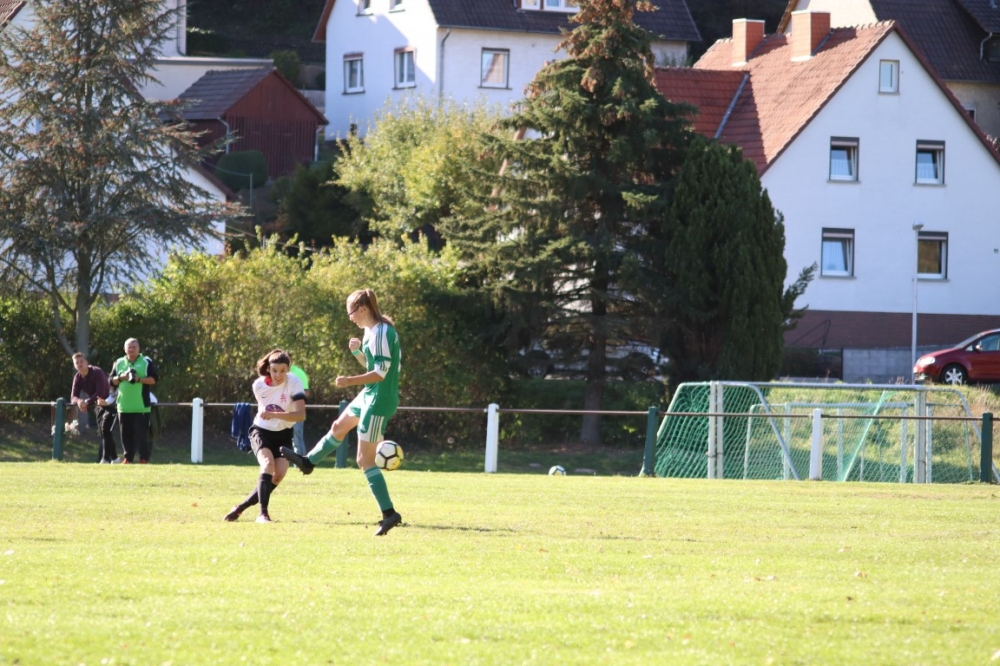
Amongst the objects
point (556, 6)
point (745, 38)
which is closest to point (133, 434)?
point (745, 38)

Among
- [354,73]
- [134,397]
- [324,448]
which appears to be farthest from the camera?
[354,73]

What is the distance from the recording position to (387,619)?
8.38 metres

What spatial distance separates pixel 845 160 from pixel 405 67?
2339cm

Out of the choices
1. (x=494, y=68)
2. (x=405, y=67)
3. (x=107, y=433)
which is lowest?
(x=107, y=433)

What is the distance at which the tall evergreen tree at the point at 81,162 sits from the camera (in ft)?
112

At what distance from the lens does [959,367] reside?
37.1 m

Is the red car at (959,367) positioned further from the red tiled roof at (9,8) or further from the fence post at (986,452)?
the red tiled roof at (9,8)

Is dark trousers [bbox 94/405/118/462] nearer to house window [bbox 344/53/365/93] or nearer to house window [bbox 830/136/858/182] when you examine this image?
A: house window [bbox 830/136/858/182]

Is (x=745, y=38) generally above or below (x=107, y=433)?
above

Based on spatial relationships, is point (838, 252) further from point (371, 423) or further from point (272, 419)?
point (371, 423)

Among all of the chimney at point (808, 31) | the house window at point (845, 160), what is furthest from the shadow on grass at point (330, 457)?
the chimney at point (808, 31)

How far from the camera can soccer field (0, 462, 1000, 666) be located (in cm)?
771

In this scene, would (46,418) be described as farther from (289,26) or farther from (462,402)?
(289,26)

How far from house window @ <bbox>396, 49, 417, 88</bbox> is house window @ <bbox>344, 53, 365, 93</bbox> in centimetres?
288
